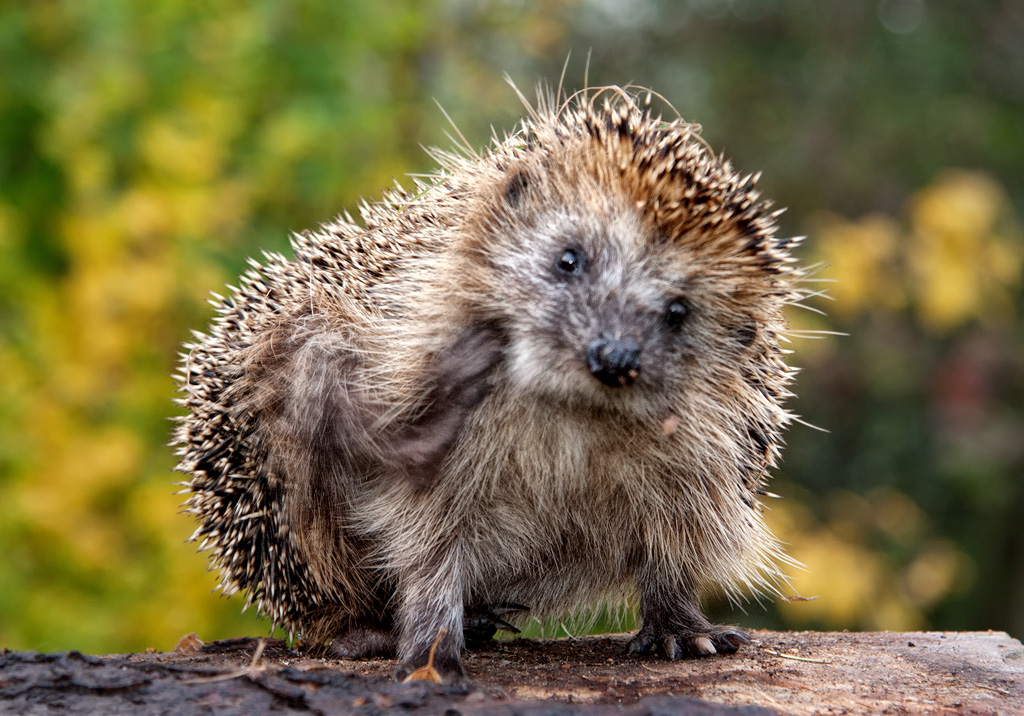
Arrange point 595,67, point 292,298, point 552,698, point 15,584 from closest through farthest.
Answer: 1. point 552,698
2. point 292,298
3. point 15,584
4. point 595,67

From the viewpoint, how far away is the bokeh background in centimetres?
542

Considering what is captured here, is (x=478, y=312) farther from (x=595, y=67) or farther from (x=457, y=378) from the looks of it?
(x=595, y=67)

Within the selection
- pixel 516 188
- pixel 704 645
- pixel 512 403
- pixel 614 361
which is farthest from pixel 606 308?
pixel 704 645

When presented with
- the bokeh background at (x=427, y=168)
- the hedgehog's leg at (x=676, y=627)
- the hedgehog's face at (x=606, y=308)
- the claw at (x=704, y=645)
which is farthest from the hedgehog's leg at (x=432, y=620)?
the bokeh background at (x=427, y=168)

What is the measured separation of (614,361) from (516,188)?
32.5 inches

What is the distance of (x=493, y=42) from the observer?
9.12m

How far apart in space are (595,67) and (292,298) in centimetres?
687

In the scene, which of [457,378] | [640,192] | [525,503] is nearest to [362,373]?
[457,378]

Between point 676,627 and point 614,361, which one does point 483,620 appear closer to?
point 676,627

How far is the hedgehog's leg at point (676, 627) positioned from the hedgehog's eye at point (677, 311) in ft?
3.07

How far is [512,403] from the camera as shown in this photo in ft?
10.5

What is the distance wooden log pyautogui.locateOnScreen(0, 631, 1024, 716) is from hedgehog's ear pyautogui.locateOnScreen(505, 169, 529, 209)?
142 centimetres

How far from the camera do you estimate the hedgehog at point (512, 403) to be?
10.4ft

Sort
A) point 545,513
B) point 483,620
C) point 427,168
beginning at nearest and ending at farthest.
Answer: point 545,513 → point 483,620 → point 427,168
